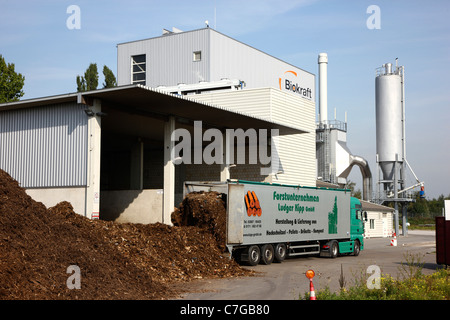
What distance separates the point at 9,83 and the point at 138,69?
15.9 meters

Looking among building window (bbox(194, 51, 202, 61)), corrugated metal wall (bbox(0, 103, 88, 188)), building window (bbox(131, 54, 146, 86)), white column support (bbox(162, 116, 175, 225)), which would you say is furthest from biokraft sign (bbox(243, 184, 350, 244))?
building window (bbox(131, 54, 146, 86))

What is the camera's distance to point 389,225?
200 ft

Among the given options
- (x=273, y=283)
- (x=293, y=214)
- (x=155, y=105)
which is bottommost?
(x=273, y=283)

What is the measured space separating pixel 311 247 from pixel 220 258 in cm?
815

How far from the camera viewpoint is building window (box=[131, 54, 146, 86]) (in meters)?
54.9

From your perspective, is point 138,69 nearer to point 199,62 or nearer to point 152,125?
point 199,62

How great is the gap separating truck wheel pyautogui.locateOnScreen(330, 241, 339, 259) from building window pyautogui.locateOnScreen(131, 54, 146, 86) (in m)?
33.3

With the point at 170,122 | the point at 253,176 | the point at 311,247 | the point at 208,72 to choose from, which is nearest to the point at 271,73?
the point at 208,72

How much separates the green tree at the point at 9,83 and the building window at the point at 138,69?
46.4 feet

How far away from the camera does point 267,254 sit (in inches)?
895

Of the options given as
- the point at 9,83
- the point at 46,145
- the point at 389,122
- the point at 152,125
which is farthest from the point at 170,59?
the point at 46,145

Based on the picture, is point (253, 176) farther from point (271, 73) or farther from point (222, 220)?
point (271, 73)

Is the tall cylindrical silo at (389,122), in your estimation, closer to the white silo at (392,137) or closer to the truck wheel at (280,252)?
the white silo at (392,137)

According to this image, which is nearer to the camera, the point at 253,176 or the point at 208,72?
the point at 253,176
